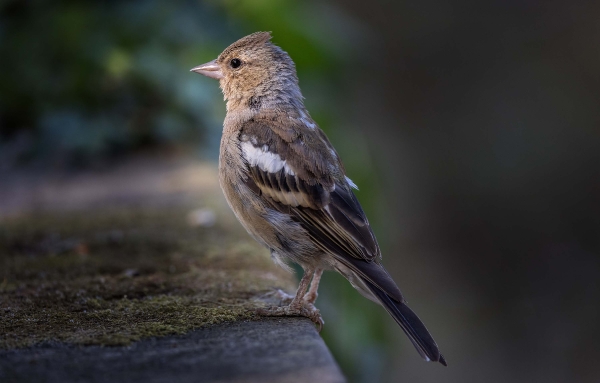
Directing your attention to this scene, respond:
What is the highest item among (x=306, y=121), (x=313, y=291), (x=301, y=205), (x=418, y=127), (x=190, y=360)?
(x=306, y=121)

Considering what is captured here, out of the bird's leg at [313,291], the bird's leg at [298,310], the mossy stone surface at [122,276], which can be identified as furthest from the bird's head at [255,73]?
the bird's leg at [298,310]

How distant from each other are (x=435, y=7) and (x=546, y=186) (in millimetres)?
3058

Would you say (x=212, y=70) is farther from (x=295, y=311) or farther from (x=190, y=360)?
(x=190, y=360)

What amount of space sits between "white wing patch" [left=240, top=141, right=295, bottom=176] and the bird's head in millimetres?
516

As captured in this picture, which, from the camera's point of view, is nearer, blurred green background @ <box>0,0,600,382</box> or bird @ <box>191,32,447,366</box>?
bird @ <box>191,32,447,366</box>

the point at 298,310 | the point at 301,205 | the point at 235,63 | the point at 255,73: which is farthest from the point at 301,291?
the point at 235,63

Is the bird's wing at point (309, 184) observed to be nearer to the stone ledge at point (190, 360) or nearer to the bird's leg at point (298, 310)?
the bird's leg at point (298, 310)

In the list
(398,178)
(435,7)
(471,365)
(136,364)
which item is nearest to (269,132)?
(136,364)

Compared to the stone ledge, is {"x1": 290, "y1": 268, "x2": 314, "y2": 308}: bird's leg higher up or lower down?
lower down

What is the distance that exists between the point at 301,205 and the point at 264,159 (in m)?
0.34

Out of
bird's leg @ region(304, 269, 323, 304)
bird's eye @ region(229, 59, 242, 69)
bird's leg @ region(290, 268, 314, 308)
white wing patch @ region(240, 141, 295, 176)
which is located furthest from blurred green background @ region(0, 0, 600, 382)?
bird's eye @ region(229, 59, 242, 69)

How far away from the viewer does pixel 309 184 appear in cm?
357

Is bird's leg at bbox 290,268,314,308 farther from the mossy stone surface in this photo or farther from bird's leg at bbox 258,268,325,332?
the mossy stone surface

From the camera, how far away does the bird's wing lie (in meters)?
3.37
